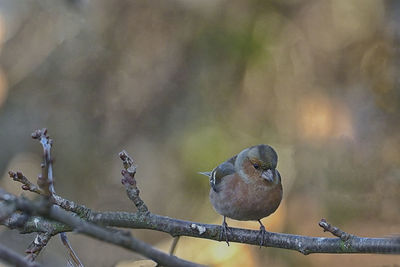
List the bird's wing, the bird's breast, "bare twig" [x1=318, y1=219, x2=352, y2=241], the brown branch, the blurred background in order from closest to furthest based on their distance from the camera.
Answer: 1. "bare twig" [x1=318, y1=219, x2=352, y2=241]
2. the brown branch
3. the bird's breast
4. the bird's wing
5. the blurred background

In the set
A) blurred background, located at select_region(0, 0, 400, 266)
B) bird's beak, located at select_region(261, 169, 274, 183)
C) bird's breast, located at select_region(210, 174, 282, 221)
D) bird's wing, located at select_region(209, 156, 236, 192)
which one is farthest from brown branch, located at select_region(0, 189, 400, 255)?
blurred background, located at select_region(0, 0, 400, 266)

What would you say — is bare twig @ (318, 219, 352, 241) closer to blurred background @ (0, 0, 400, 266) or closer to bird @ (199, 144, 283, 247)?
bird @ (199, 144, 283, 247)

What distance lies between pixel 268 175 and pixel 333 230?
1400 millimetres

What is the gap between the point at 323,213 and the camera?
20.1ft

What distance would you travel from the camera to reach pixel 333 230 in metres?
2.79

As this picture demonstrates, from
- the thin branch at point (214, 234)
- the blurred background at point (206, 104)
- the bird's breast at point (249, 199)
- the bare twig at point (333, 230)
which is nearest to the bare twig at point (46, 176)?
the thin branch at point (214, 234)

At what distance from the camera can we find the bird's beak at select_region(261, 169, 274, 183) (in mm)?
4148

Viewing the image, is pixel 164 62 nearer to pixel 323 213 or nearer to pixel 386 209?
pixel 323 213

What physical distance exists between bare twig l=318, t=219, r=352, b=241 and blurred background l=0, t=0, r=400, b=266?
2.90 m

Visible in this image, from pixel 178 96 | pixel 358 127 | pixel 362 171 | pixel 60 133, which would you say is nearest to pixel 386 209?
pixel 362 171

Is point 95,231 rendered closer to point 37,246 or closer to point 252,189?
point 37,246

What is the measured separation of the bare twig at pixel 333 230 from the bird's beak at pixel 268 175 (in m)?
1.22

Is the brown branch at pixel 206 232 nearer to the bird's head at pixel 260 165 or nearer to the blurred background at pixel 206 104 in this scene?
the bird's head at pixel 260 165

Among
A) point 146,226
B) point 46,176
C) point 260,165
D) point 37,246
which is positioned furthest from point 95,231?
point 260,165
